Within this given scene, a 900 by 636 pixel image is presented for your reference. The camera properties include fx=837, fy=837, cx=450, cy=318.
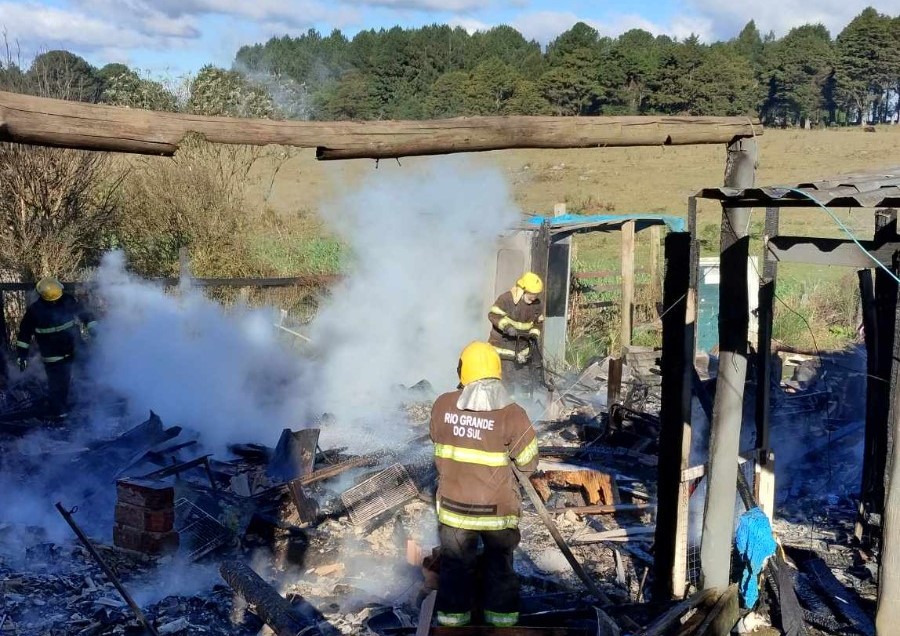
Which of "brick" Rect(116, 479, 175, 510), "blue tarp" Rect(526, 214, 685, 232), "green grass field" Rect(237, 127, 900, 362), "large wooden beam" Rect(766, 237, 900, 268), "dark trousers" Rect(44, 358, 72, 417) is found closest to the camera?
"large wooden beam" Rect(766, 237, 900, 268)

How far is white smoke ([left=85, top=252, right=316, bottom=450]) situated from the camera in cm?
984

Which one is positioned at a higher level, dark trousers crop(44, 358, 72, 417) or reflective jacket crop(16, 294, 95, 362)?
reflective jacket crop(16, 294, 95, 362)

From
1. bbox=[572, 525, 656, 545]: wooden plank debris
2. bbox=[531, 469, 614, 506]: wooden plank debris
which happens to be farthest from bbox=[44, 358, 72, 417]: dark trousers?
bbox=[572, 525, 656, 545]: wooden plank debris

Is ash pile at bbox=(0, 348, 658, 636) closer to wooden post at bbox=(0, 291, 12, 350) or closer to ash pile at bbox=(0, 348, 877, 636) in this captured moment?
ash pile at bbox=(0, 348, 877, 636)

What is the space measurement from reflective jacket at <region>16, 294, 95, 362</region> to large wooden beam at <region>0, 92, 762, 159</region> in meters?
6.55

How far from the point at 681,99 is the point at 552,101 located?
6.60 metres

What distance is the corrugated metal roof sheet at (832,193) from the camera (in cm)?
394

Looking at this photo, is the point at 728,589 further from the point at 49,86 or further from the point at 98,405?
the point at 49,86

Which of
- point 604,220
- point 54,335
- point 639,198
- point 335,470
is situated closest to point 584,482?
point 335,470

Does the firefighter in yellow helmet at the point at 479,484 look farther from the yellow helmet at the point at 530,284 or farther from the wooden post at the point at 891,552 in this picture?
the yellow helmet at the point at 530,284

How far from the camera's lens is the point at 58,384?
1005 cm

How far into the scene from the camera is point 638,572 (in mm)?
6516

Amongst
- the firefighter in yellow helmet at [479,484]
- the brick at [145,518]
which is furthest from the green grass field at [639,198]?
the brick at [145,518]

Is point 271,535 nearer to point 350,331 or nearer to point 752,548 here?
point 752,548
